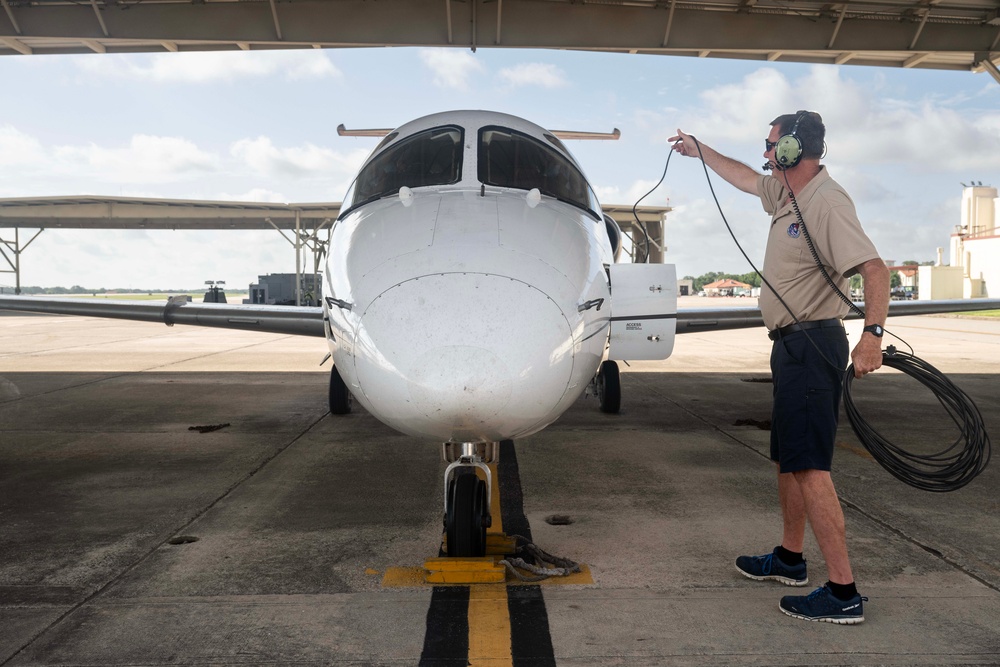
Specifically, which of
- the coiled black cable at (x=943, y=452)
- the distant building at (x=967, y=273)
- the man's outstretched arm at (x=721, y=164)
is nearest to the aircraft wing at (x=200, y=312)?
the man's outstretched arm at (x=721, y=164)

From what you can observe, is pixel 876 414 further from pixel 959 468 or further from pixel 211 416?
pixel 211 416

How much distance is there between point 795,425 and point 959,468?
69cm

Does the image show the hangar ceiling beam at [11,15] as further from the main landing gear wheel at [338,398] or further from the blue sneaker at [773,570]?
the blue sneaker at [773,570]

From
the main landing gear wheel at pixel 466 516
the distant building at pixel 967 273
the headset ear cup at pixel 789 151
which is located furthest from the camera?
the distant building at pixel 967 273

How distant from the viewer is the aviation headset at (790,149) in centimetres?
343

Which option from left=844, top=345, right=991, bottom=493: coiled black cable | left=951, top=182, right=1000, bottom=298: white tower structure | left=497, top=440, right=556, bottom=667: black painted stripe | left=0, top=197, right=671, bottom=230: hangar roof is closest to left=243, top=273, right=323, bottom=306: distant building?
left=0, top=197, right=671, bottom=230: hangar roof

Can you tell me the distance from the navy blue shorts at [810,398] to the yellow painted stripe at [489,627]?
4.61 feet

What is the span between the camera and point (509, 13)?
9992 mm

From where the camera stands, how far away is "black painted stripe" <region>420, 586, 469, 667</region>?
281 cm

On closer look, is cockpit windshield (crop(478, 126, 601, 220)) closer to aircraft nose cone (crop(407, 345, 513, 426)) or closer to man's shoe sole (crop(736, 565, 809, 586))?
aircraft nose cone (crop(407, 345, 513, 426))

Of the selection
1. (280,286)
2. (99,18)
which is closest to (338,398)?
(99,18)

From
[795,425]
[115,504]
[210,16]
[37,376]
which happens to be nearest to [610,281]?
[795,425]

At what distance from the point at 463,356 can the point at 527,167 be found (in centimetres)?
234

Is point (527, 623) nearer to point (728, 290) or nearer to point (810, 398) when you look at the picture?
point (810, 398)
